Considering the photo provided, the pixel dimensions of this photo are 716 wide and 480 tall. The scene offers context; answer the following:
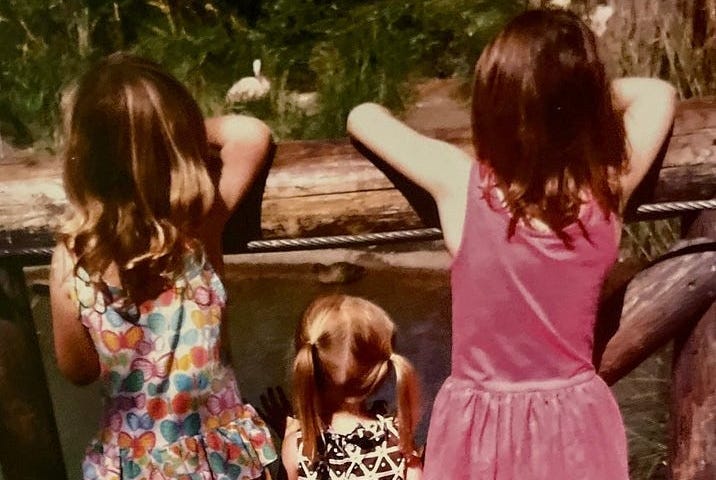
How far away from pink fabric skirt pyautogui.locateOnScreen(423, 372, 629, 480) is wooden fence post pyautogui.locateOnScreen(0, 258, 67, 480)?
47 centimetres

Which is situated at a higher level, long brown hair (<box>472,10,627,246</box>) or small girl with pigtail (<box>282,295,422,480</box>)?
long brown hair (<box>472,10,627,246</box>)

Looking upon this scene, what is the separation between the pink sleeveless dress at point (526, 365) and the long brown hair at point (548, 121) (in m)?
0.03

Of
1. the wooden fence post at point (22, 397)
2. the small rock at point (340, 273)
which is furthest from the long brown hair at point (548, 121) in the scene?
the small rock at point (340, 273)

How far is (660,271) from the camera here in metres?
0.88

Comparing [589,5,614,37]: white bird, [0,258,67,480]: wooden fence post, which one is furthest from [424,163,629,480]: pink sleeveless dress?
[0,258,67,480]: wooden fence post

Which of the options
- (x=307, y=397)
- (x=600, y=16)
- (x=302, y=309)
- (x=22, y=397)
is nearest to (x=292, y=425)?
(x=307, y=397)

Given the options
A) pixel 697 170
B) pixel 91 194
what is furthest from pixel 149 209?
pixel 697 170

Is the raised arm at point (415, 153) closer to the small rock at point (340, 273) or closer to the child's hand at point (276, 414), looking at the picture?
the child's hand at point (276, 414)

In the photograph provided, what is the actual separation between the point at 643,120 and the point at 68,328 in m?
0.51

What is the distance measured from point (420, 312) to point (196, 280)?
0.75m

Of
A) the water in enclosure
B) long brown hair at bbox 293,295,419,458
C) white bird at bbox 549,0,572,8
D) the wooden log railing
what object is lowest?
the water in enclosure

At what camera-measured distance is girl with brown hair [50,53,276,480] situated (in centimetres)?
76

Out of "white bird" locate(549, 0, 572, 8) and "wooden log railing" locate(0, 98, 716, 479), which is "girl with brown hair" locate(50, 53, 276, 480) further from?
"white bird" locate(549, 0, 572, 8)

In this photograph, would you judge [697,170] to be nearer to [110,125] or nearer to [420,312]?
[110,125]
